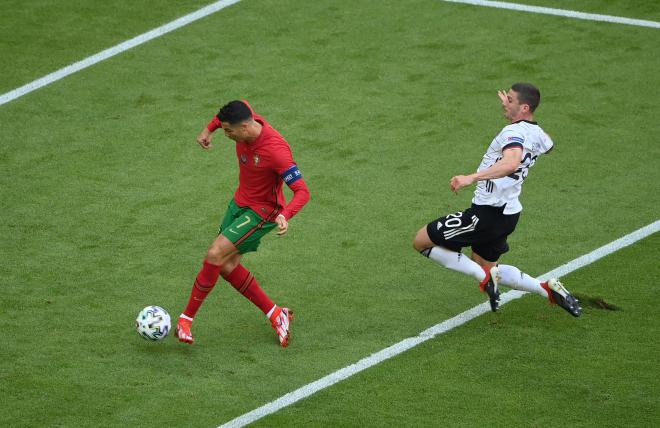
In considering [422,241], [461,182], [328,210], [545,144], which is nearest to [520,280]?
[422,241]

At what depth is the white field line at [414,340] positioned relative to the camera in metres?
9.07

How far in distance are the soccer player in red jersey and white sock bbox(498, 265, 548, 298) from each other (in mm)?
1887

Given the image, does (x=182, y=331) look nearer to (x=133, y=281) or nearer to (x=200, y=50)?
(x=133, y=281)

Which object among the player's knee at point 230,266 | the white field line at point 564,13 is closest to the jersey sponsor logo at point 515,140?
the player's knee at point 230,266

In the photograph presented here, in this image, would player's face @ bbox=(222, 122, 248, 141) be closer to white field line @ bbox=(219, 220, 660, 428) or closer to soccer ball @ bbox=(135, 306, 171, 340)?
soccer ball @ bbox=(135, 306, 171, 340)

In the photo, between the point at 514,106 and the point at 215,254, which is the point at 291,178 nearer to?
the point at 215,254

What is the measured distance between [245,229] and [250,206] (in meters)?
0.22

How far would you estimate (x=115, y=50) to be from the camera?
16.2 metres

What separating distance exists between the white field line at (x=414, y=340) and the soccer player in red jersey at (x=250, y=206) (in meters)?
0.74

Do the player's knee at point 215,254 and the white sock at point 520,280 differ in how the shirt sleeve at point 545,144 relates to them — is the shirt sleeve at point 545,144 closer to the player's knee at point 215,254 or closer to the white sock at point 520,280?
the white sock at point 520,280

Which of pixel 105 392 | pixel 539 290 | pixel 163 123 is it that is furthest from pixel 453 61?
pixel 105 392

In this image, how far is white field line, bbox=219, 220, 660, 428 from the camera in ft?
29.8

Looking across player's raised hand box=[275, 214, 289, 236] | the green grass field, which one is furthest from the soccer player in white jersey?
player's raised hand box=[275, 214, 289, 236]

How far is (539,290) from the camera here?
10227 mm
